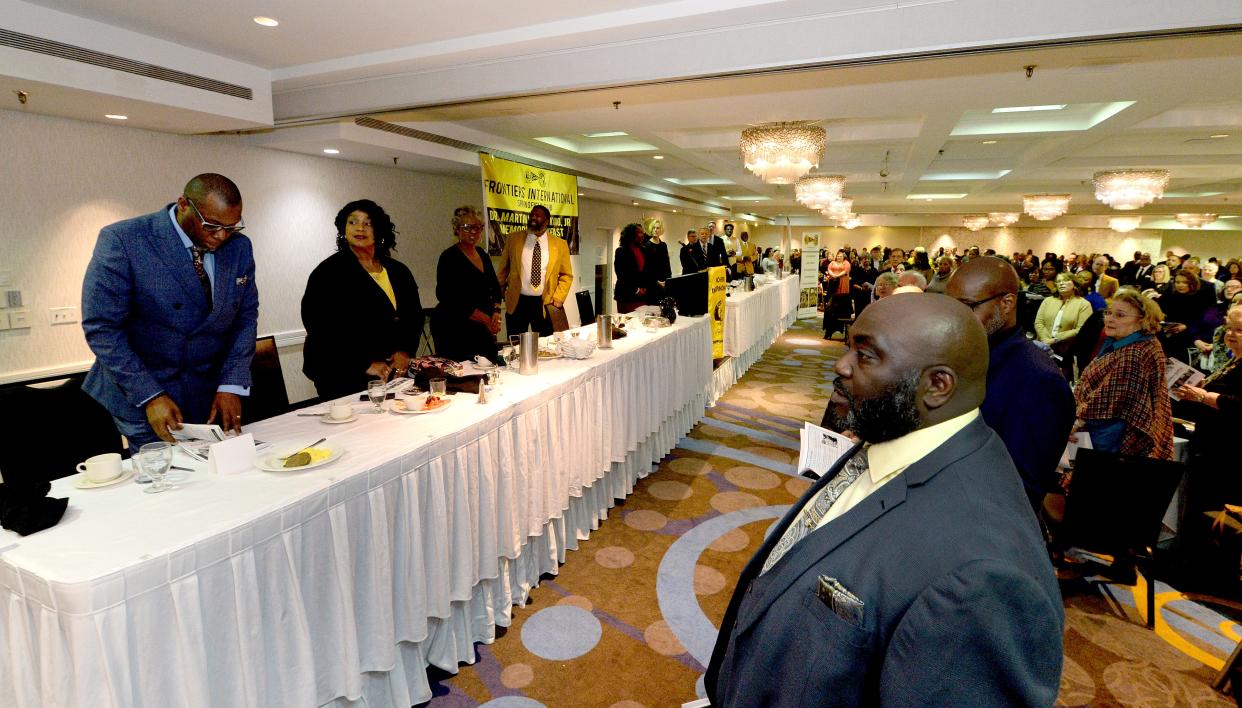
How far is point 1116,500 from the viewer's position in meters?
2.30

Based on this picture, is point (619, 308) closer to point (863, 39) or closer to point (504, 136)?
point (504, 136)

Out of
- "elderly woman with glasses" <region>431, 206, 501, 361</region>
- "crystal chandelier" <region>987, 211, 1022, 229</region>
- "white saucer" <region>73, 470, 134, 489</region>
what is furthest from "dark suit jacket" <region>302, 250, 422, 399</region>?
"crystal chandelier" <region>987, 211, 1022, 229</region>

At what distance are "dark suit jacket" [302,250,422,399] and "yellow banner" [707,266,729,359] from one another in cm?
314

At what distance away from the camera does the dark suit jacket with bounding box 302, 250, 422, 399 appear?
2740 mm

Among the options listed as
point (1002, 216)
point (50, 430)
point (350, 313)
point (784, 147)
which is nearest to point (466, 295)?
point (350, 313)

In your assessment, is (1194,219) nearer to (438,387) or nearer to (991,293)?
(991,293)

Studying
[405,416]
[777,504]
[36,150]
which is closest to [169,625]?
[405,416]

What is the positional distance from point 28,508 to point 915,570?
5.88 feet

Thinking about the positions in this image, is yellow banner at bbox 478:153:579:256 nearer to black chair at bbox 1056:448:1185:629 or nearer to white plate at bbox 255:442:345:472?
white plate at bbox 255:442:345:472

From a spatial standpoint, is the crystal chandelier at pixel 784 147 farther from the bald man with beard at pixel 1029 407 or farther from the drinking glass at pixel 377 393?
the drinking glass at pixel 377 393

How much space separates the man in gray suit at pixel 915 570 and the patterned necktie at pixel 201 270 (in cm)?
213

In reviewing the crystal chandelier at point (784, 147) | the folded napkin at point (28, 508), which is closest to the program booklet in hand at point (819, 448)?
the folded napkin at point (28, 508)

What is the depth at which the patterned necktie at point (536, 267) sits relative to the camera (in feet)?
16.8

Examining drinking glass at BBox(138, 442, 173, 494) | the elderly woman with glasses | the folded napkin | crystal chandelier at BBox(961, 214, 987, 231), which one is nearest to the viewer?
the folded napkin
